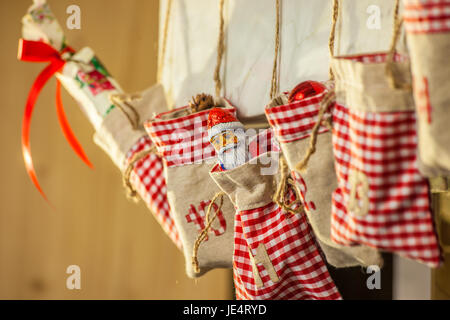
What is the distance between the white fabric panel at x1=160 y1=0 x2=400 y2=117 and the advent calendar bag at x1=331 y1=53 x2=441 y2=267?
0.14 meters

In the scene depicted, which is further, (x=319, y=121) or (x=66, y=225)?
(x=66, y=225)

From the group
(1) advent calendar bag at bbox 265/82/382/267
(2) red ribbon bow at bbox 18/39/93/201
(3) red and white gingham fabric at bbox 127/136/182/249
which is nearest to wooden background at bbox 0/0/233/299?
(2) red ribbon bow at bbox 18/39/93/201

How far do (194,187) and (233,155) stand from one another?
0.49 ft

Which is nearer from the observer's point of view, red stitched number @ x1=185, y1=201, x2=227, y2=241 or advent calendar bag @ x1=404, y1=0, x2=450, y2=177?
advent calendar bag @ x1=404, y1=0, x2=450, y2=177

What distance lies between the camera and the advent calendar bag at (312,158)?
544mm

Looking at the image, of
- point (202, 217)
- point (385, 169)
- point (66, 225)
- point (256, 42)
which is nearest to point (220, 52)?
point (256, 42)

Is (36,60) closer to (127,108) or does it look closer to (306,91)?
(127,108)

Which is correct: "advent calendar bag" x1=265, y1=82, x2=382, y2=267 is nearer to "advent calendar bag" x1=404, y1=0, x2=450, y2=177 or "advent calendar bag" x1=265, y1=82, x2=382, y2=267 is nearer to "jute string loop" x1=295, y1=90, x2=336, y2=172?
"jute string loop" x1=295, y1=90, x2=336, y2=172

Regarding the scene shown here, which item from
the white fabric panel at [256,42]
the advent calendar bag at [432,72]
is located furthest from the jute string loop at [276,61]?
the advent calendar bag at [432,72]

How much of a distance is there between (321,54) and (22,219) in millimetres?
1004

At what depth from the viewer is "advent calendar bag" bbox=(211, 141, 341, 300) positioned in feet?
2.07

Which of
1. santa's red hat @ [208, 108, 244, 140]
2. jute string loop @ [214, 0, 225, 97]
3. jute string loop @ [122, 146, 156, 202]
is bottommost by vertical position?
jute string loop @ [122, 146, 156, 202]

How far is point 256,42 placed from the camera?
0.79 metres
